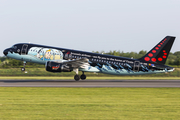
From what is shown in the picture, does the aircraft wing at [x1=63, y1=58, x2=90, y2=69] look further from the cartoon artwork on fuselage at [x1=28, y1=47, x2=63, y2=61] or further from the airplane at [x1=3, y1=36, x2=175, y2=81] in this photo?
the cartoon artwork on fuselage at [x1=28, y1=47, x2=63, y2=61]

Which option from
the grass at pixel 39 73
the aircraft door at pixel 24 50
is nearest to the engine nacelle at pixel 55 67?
the aircraft door at pixel 24 50

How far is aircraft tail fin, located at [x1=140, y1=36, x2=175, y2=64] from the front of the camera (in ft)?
130

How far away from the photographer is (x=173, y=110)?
45.4 feet

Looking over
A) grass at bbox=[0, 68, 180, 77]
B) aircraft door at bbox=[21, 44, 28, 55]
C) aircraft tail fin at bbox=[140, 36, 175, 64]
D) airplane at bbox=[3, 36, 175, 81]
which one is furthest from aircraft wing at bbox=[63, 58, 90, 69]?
grass at bbox=[0, 68, 180, 77]

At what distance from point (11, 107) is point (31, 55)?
81.8 feet

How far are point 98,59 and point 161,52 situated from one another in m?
10.4

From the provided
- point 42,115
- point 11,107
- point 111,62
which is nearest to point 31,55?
point 111,62

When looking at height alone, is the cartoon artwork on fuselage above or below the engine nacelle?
above

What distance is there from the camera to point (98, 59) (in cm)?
3922

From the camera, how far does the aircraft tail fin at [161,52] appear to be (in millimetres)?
39594

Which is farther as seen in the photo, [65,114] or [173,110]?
[173,110]

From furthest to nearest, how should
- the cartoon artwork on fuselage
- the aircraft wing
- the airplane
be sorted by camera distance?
the airplane
the cartoon artwork on fuselage
the aircraft wing

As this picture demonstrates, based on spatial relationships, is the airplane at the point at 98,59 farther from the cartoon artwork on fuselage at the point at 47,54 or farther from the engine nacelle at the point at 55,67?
the engine nacelle at the point at 55,67

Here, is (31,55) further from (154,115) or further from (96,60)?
(154,115)
